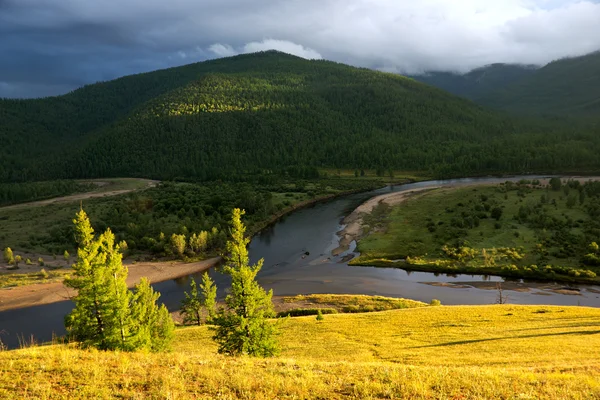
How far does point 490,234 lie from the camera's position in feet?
269

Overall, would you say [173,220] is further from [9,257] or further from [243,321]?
[243,321]

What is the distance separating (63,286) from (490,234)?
83124mm

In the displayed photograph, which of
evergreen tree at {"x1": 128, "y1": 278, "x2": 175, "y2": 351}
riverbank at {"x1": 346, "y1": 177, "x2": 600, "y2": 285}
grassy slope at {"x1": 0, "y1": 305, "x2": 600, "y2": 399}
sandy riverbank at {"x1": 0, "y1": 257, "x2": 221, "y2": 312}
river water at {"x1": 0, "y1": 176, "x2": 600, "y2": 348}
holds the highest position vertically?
grassy slope at {"x1": 0, "y1": 305, "x2": 600, "y2": 399}

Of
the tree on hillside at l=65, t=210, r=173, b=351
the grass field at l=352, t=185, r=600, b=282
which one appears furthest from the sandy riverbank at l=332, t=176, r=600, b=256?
the tree on hillside at l=65, t=210, r=173, b=351

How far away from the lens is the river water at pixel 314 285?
5447 cm

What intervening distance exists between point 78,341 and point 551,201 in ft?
362

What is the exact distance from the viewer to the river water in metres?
54.5

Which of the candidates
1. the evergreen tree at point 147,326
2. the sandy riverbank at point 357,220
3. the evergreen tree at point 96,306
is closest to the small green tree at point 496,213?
the sandy riverbank at point 357,220

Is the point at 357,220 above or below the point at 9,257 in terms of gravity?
below

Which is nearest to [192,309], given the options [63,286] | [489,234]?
[63,286]

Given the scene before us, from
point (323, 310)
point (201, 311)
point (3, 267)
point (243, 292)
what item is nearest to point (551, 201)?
point (323, 310)

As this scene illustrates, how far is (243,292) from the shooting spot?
1026 inches

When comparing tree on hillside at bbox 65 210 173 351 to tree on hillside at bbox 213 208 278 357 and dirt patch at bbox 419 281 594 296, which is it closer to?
tree on hillside at bbox 213 208 278 357

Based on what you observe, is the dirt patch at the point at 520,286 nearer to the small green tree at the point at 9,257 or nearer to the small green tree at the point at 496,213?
the small green tree at the point at 496,213
